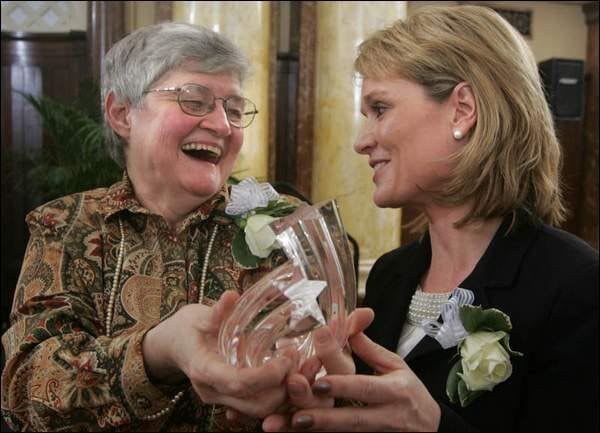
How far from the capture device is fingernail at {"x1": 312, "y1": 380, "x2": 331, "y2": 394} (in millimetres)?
879

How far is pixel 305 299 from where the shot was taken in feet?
2.74

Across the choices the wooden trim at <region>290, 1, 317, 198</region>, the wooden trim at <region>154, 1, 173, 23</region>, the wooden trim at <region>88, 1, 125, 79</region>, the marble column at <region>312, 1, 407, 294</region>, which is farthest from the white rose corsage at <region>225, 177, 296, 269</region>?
the wooden trim at <region>88, 1, 125, 79</region>

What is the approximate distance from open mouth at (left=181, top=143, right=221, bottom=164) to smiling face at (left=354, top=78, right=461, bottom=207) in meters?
0.38

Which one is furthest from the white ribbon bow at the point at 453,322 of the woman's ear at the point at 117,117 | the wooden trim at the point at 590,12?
the wooden trim at the point at 590,12

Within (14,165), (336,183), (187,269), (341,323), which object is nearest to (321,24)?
(336,183)

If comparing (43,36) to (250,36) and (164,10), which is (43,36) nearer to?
(164,10)

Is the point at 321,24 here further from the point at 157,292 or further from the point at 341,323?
the point at 341,323

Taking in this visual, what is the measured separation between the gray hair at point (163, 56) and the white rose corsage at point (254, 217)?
1.08ft

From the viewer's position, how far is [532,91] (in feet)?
5.03

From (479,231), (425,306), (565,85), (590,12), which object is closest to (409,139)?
(479,231)

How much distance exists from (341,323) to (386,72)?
845mm

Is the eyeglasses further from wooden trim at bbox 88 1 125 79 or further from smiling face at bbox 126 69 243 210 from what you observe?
wooden trim at bbox 88 1 125 79

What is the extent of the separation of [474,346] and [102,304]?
29.7 inches

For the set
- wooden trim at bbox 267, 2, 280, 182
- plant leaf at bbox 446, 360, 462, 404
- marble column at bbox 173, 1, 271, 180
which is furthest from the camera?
wooden trim at bbox 267, 2, 280, 182
